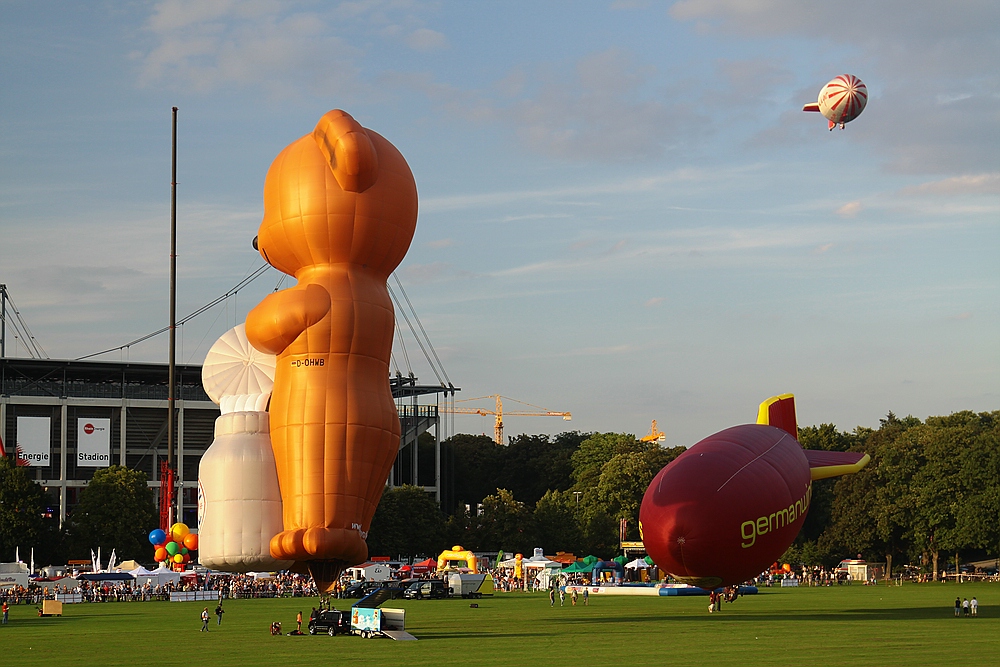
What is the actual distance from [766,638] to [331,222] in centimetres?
1507

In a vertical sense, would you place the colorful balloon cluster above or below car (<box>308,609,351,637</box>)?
above

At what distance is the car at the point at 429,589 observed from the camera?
201 feet

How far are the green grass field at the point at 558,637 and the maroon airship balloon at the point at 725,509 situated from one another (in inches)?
77.8

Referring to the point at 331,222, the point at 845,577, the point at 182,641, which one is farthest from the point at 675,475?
the point at 845,577

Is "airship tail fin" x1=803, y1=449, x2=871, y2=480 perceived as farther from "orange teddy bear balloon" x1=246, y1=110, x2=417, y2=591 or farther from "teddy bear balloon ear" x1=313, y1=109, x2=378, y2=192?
"teddy bear balloon ear" x1=313, y1=109, x2=378, y2=192

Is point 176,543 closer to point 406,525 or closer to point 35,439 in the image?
point 406,525

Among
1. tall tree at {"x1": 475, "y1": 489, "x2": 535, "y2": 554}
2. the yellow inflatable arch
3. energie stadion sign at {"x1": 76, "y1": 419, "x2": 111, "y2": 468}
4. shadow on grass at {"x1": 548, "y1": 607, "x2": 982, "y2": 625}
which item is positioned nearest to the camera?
shadow on grass at {"x1": 548, "y1": 607, "x2": 982, "y2": 625}

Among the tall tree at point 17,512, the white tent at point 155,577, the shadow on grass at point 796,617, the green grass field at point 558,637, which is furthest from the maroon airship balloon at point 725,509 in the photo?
the tall tree at point 17,512

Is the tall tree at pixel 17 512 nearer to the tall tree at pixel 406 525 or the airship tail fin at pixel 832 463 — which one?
the tall tree at pixel 406 525

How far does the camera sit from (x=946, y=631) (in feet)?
113

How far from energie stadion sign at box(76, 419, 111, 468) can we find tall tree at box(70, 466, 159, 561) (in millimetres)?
15612

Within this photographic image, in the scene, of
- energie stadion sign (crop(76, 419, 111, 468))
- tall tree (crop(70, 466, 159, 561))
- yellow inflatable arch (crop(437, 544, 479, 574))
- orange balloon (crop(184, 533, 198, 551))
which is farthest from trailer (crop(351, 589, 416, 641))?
energie stadion sign (crop(76, 419, 111, 468))

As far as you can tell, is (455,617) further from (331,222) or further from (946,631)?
(331,222)

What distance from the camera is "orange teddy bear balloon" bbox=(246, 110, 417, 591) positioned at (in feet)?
92.2
